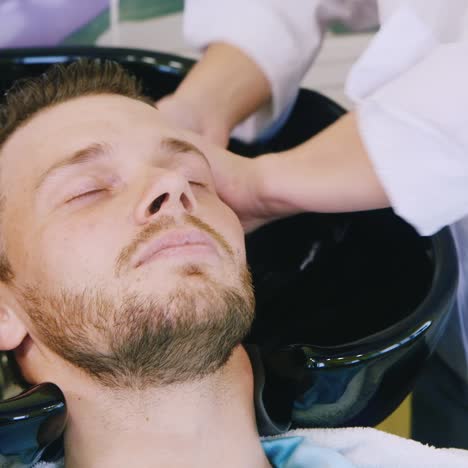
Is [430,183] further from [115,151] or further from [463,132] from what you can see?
[115,151]

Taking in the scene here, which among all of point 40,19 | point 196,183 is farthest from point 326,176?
point 40,19

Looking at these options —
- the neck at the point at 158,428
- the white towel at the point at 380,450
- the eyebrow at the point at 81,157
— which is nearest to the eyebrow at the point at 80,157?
the eyebrow at the point at 81,157

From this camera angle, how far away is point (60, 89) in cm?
83

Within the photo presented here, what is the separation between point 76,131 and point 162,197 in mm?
132

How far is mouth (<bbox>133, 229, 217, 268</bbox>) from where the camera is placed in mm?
655

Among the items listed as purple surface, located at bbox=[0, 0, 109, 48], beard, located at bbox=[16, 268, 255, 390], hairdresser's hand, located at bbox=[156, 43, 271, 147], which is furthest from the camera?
purple surface, located at bbox=[0, 0, 109, 48]

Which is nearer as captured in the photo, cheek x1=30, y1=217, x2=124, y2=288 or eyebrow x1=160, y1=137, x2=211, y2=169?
cheek x1=30, y1=217, x2=124, y2=288

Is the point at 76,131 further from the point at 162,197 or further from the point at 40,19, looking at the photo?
the point at 40,19

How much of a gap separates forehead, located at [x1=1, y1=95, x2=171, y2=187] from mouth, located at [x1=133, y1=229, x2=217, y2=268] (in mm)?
126

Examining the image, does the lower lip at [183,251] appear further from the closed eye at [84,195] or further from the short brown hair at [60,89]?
the short brown hair at [60,89]

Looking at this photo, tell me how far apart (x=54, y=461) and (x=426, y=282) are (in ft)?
1.48

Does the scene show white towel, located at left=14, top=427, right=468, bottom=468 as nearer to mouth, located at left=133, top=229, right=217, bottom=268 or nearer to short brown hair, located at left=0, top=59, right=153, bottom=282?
mouth, located at left=133, top=229, right=217, bottom=268

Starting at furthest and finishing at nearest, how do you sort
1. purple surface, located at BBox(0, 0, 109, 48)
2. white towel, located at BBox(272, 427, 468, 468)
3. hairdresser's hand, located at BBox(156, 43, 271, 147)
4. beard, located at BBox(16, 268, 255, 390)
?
purple surface, located at BBox(0, 0, 109, 48) < hairdresser's hand, located at BBox(156, 43, 271, 147) < white towel, located at BBox(272, 427, 468, 468) < beard, located at BBox(16, 268, 255, 390)

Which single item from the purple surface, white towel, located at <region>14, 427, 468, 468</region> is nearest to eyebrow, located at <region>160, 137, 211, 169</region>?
white towel, located at <region>14, 427, 468, 468</region>
